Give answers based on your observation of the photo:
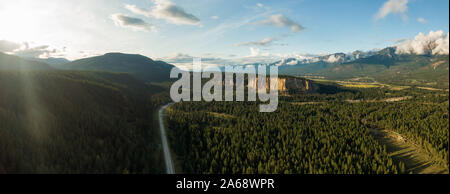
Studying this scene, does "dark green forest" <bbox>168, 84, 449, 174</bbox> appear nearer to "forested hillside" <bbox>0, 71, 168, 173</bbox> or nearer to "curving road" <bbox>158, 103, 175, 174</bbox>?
"curving road" <bbox>158, 103, 175, 174</bbox>

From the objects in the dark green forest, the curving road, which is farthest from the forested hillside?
the dark green forest

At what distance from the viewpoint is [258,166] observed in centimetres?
5712

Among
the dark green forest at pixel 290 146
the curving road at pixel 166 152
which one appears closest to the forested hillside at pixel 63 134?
the curving road at pixel 166 152

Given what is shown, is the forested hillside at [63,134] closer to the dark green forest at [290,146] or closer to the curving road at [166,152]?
the curving road at [166,152]

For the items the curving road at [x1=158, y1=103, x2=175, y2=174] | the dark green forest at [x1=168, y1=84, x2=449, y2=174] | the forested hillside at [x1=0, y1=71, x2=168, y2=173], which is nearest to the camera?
the forested hillside at [x1=0, y1=71, x2=168, y2=173]

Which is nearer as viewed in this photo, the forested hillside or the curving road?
the forested hillside

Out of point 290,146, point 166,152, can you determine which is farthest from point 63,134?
point 290,146

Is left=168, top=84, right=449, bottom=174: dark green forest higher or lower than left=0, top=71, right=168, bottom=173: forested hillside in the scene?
lower

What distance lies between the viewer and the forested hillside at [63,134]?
50.6m

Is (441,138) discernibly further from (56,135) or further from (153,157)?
(56,135)

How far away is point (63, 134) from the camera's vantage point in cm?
6322

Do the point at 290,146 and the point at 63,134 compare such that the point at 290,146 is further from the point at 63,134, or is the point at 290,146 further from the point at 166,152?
the point at 63,134

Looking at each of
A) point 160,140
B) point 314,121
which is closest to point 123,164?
point 160,140

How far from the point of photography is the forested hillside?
166 feet
